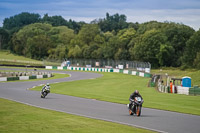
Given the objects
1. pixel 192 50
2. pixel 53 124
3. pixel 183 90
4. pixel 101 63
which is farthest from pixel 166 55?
pixel 53 124

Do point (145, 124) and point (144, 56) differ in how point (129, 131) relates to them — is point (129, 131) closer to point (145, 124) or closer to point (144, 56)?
point (145, 124)

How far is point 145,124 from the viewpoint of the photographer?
49.1 ft

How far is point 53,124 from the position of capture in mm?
14492

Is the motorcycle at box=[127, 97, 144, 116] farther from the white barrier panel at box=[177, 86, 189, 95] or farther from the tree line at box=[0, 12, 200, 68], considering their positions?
the tree line at box=[0, 12, 200, 68]

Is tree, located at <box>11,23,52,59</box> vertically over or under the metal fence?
over

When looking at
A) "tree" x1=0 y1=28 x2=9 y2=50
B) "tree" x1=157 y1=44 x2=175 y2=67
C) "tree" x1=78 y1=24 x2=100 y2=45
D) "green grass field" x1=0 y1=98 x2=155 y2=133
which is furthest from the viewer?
"tree" x1=0 y1=28 x2=9 y2=50

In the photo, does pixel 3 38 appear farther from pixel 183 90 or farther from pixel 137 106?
pixel 137 106

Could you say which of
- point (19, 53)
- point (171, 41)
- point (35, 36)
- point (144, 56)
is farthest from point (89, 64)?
point (19, 53)

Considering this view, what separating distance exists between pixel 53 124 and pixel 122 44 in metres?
98.1

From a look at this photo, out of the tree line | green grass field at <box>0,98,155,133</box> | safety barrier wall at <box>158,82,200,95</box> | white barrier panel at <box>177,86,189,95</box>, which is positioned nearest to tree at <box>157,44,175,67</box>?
the tree line

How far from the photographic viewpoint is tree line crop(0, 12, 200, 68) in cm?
8956

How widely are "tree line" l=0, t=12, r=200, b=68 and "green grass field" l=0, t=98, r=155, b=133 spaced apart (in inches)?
2720

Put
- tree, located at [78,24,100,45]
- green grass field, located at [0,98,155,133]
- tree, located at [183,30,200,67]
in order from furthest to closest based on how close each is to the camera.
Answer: tree, located at [78,24,100,45] → tree, located at [183,30,200,67] → green grass field, located at [0,98,155,133]

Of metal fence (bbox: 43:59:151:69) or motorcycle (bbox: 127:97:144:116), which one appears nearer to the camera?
motorcycle (bbox: 127:97:144:116)
